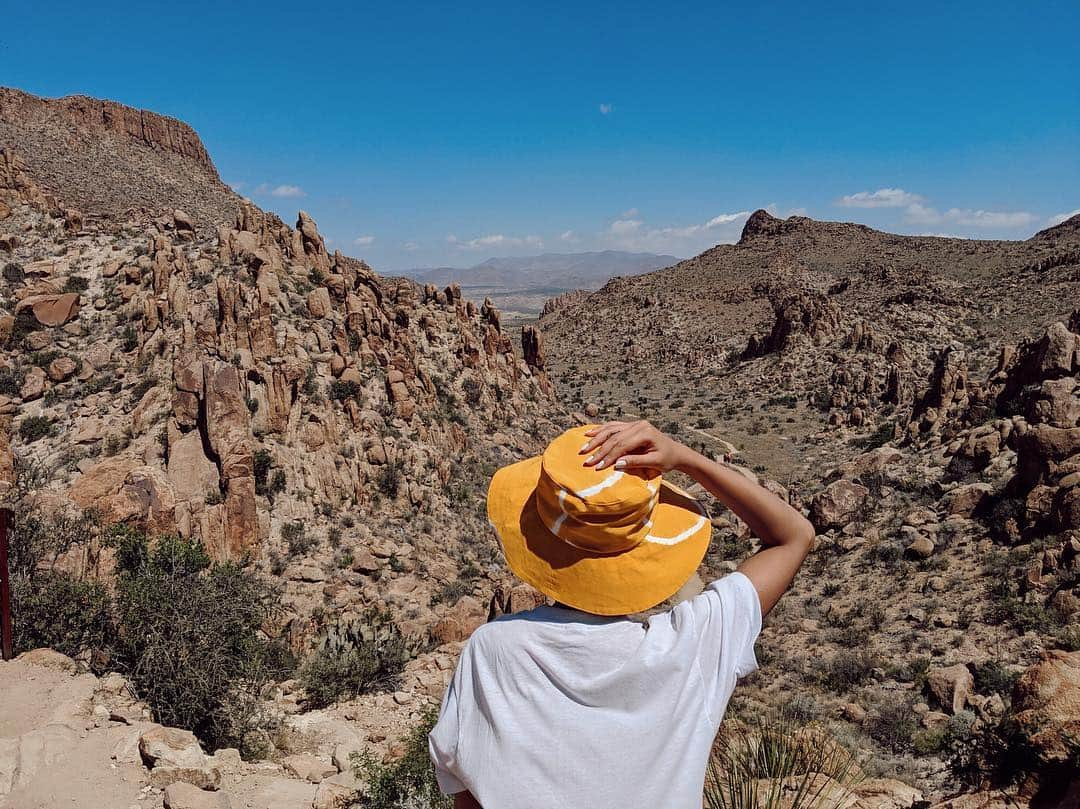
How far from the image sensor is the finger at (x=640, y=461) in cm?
152

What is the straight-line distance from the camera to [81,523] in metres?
10.2

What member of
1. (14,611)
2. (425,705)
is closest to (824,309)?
(425,705)

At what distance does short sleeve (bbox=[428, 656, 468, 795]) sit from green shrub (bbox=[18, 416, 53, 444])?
1616 cm

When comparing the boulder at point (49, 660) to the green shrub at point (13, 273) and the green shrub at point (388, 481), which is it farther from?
the green shrub at point (13, 273)

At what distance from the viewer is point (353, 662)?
910 centimetres

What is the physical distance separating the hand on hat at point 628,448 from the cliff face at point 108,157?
4253 centimetres

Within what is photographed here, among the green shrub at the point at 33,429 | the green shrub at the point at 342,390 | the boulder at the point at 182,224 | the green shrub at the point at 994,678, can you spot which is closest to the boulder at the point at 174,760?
the green shrub at the point at 994,678

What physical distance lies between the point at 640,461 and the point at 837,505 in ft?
56.8

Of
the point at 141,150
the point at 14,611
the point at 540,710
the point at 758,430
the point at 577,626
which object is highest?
the point at 141,150

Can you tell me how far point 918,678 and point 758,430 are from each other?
76.9ft

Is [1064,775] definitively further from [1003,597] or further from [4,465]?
[4,465]

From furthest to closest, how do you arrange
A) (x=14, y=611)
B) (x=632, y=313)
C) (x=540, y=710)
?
1. (x=632, y=313)
2. (x=14, y=611)
3. (x=540, y=710)

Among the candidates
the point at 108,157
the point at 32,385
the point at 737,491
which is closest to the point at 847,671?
the point at 737,491

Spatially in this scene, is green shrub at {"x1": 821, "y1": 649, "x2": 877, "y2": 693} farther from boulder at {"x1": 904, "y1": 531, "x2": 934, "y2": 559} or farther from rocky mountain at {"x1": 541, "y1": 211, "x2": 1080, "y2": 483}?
rocky mountain at {"x1": 541, "y1": 211, "x2": 1080, "y2": 483}
